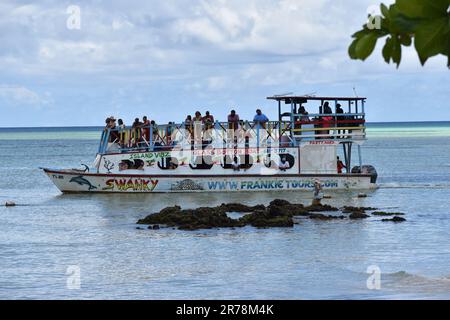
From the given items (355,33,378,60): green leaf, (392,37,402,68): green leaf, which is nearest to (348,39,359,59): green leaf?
(355,33,378,60): green leaf

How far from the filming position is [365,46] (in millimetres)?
3404

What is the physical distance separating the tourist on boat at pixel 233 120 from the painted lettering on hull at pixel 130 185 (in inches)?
141

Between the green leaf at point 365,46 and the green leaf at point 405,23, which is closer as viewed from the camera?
the green leaf at point 405,23

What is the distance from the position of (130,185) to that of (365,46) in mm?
31218

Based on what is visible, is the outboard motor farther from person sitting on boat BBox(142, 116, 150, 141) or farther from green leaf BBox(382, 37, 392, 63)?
green leaf BBox(382, 37, 392, 63)

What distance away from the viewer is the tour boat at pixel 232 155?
33.4 metres

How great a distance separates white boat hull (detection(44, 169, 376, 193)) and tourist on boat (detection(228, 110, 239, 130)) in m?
1.88

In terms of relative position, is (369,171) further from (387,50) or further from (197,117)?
(387,50)

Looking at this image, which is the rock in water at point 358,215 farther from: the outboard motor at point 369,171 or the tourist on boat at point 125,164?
the tourist on boat at point 125,164

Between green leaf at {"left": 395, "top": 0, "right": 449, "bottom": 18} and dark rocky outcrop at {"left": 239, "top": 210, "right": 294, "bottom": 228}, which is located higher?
green leaf at {"left": 395, "top": 0, "right": 449, "bottom": 18}

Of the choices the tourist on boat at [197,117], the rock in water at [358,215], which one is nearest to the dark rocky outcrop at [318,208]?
the rock in water at [358,215]

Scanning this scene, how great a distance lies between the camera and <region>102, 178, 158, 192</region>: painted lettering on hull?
3400cm
